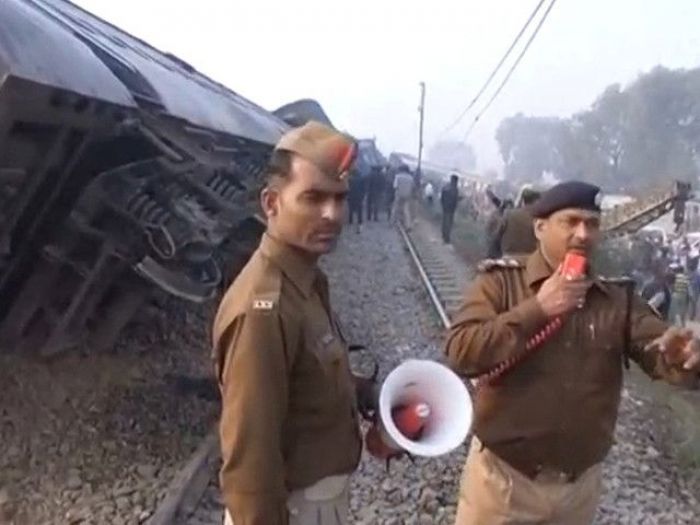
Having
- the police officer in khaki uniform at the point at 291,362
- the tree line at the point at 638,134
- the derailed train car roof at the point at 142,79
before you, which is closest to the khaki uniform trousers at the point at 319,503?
the police officer in khaki uniform at the point at 291,362

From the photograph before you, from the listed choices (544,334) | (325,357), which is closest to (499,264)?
(544,334)

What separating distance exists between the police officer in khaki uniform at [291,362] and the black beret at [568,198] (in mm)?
762

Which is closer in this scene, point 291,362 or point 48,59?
point 291,362

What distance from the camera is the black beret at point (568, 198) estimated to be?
2568 millimetres

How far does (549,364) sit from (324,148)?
3.27ft

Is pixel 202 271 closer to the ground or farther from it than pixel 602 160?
closer to the ground

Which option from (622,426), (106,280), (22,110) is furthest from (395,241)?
(22,110)

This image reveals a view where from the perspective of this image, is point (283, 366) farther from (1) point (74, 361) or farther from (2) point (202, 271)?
(1) point (74, 361)

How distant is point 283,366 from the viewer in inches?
75.4

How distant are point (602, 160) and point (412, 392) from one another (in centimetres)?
7137

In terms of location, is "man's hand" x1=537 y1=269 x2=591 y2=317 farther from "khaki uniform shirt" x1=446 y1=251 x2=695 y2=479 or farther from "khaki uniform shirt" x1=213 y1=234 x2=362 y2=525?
"khaki uniform shirt" x1=213 y1=234 x2=362 y2=525

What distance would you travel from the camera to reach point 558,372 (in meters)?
2.63

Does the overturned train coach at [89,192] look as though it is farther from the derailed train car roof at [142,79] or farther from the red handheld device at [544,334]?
the red handheld device at [544,334]

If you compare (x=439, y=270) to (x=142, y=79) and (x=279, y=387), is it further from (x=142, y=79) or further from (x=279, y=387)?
(x=279, y=387)
